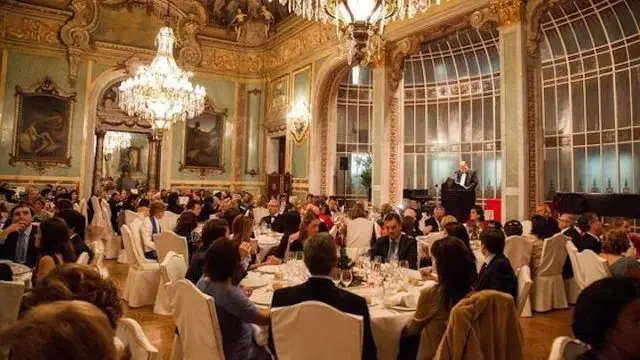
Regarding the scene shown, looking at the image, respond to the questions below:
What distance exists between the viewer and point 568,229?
20.7ft

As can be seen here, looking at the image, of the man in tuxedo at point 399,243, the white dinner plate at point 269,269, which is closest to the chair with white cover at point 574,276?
the man in tuxedo at point 399,243

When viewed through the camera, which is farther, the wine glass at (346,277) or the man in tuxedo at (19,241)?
the man in tuxedo at (19,241)

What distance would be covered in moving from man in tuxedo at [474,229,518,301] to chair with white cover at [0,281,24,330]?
3.17 meters

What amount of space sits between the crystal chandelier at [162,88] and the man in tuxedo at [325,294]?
9.40 m

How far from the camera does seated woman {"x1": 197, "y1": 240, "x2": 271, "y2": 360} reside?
271 centimetres

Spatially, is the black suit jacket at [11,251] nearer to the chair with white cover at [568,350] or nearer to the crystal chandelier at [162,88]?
the chair with white cover at [568,350]

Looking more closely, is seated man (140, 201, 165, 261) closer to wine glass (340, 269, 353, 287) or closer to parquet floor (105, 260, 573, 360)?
parquet floor (105, 260, 573, 360)

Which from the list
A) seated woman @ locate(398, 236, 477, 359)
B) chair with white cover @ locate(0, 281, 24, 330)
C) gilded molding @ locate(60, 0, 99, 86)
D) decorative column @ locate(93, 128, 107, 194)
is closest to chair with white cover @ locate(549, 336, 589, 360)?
seated woman @ locate(398, 236, 477, 359)

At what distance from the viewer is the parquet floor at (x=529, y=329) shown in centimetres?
443

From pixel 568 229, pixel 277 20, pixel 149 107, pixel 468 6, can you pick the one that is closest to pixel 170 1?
pixel 277 20

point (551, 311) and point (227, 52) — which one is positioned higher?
point (227, 52)

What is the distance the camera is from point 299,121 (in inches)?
560

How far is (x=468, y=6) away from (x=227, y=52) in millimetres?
9872

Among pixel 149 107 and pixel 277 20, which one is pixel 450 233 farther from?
pixel 277 20
